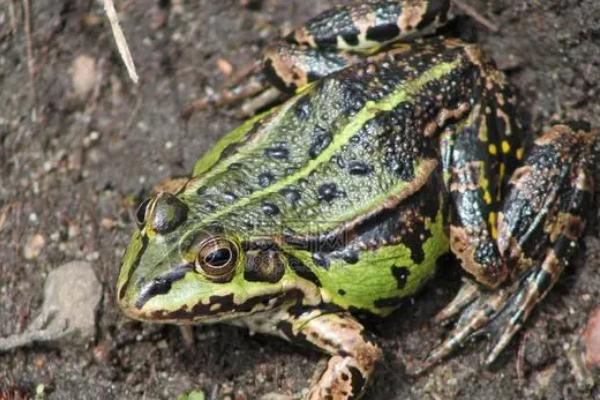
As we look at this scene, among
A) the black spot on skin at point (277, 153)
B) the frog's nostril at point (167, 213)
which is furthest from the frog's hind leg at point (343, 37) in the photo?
the frog's nostril at point (167, 213)

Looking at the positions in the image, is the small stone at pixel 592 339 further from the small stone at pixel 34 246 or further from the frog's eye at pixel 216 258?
the small stone at pixel 34 246

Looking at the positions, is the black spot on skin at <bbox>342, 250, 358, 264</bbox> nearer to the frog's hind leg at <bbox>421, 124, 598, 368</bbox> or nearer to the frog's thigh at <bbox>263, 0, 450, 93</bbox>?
the frog's hind leg at <bbox>421, 124, 598, 368</bbox>

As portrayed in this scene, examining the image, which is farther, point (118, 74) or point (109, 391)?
point (118, 74)

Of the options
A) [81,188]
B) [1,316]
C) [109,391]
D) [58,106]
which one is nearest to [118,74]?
[58,106]

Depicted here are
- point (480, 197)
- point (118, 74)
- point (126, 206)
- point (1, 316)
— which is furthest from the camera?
point (118, 74)

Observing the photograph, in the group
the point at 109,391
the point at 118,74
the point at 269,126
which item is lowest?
the point at 109,391

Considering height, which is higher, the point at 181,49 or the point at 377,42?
the point at 377,42

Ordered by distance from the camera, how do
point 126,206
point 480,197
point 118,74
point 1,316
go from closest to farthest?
1. point 480,197
2. point 1,316
3. point 126,206
4. point 118,74

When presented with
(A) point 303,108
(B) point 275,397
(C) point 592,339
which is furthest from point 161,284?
(C) point 592,339

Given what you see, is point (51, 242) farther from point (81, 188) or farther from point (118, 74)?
point (118, 74)
